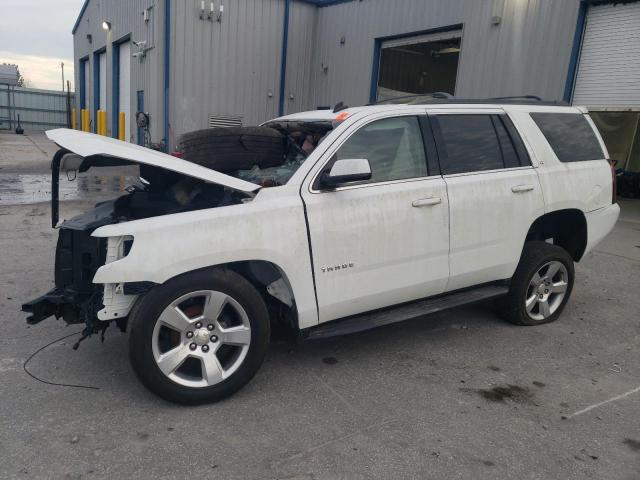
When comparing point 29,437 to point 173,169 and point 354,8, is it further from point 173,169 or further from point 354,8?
point 354,8

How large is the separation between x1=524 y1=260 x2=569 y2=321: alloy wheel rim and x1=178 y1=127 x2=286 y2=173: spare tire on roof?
244 cm

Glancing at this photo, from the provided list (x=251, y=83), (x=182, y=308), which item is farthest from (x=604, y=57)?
(x=182, y=308)

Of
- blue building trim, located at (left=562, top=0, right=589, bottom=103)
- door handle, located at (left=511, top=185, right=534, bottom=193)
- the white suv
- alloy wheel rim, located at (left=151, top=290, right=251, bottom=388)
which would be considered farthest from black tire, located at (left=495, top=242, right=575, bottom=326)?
blue building trim, located at (left=562, top=0, right=589, bottom=103)

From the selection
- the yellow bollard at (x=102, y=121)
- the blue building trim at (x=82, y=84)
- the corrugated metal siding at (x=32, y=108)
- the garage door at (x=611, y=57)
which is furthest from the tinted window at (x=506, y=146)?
the corrugated metal siding at (x=32, y=108)

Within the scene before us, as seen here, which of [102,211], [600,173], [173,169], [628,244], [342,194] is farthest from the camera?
[628,244]

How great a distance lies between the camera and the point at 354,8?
52.2 ft

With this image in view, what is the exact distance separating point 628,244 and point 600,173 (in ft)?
13.6

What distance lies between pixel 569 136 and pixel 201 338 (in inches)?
142

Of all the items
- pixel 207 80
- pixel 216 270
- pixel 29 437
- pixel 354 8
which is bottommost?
pixel 29 437

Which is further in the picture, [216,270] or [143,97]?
[143,97]

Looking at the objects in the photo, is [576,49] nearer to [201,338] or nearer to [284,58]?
[284,58]

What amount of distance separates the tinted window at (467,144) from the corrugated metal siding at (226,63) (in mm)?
12729

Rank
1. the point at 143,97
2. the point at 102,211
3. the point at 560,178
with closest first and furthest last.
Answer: the point at 102,211, the point at 560,178, the point at 143,97

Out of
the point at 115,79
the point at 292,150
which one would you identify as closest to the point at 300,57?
the point at 115,79
